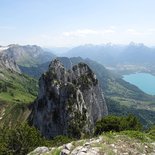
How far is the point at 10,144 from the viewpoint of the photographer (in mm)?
69688

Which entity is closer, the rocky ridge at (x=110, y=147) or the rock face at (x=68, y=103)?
the rocky ridge at (x=110, y=147)

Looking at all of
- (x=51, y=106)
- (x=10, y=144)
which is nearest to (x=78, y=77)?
(x=51, y=106)

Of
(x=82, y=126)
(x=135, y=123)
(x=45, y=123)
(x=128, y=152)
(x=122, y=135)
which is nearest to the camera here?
(x=128, y=152)

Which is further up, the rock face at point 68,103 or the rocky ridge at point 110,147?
the rocky ridge at point 110,147

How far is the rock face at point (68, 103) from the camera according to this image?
14088 centimetres

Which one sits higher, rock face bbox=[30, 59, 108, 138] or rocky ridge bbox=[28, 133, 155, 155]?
rocky ridge bbox=[28, 133, 155, 155]

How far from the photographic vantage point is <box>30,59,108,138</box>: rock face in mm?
140875

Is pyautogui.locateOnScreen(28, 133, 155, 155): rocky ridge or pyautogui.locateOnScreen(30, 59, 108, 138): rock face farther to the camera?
pyautogui.locateOnScreen(30, 59, 108, 138): rock face

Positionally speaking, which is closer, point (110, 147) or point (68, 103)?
point (110, 147)

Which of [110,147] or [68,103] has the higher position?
[110,147]

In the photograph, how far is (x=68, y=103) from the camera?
147m

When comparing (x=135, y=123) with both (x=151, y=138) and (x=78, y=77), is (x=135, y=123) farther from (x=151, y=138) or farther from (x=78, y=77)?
(x=78, y=77)

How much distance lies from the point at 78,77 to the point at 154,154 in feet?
468

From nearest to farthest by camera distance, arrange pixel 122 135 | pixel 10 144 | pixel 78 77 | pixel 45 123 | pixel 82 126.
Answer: pixel 122 135 → pixel 10 144 → pixel 82 126 → pixel 45 123 → pixel 78 77
